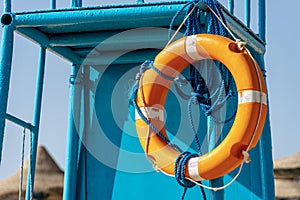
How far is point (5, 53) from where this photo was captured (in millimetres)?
4250

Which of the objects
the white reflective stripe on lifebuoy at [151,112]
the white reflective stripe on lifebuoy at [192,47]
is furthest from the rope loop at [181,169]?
the white reflective stripe on lifebuoy at [192,47]

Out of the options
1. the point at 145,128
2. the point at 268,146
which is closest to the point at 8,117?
the point at 145,128

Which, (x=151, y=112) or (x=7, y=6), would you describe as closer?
(x=151, y=112)

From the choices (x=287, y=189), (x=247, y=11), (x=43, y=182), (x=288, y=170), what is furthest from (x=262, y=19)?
(x=43, y=182)

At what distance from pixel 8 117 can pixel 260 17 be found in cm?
220

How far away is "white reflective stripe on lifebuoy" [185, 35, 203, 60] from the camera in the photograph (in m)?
3.80

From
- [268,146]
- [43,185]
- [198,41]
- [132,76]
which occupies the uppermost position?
[198,41]

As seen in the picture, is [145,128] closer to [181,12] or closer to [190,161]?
[190,161]

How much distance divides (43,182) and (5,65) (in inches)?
574

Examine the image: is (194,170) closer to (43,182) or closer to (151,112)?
(151,112)

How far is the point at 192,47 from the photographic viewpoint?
150 inches

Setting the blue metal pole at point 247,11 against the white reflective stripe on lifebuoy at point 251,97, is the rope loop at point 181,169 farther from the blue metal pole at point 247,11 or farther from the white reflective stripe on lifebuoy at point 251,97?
the blue metal pole at point 247,11

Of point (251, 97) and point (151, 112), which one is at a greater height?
point (251, 97)

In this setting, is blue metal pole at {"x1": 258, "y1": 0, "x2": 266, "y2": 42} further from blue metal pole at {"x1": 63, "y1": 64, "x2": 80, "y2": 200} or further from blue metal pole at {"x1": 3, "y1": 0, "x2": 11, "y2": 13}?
blue metal pole at {"x1": 3, "y1": 0, "x2": 11, "y2": 13}
